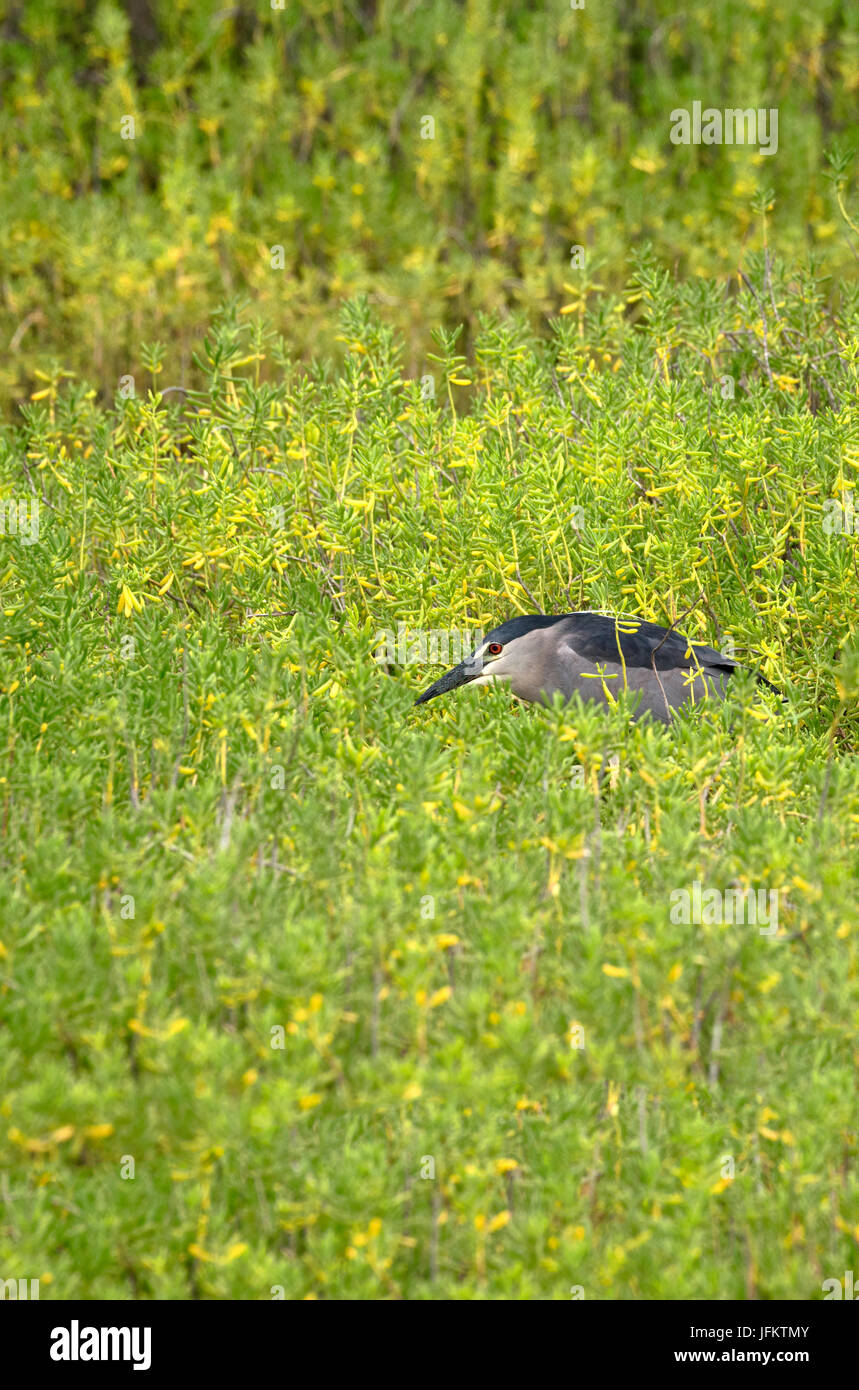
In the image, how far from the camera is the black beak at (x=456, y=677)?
5188mm

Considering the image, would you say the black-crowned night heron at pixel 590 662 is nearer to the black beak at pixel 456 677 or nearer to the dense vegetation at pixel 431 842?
the black beak at pixel 456 677

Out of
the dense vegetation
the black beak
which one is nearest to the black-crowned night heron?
the black beak

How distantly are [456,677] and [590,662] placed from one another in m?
0.44

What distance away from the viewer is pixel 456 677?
5.25m

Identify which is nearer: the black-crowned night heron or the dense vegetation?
the dense vegetation

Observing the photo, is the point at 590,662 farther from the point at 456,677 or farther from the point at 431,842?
the point at 431,842

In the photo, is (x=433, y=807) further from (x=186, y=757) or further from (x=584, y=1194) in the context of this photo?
(x=584, y=1194)

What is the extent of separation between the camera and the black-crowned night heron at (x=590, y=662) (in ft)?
16.9

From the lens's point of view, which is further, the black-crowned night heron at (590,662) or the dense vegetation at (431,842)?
the black-crowned night heron at (590,662)

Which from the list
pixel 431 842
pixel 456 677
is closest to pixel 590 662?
pixel 456 677

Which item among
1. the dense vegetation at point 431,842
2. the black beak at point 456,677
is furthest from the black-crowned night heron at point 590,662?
the dense vegetation at point 431,842

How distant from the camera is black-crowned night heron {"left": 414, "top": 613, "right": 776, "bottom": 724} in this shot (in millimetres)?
5156

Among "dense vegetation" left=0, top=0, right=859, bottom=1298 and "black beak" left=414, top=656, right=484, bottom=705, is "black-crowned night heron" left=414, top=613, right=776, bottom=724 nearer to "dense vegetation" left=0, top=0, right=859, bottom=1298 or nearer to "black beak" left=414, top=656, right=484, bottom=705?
"black beak" left=414, top=656, right=484, bottom=705
